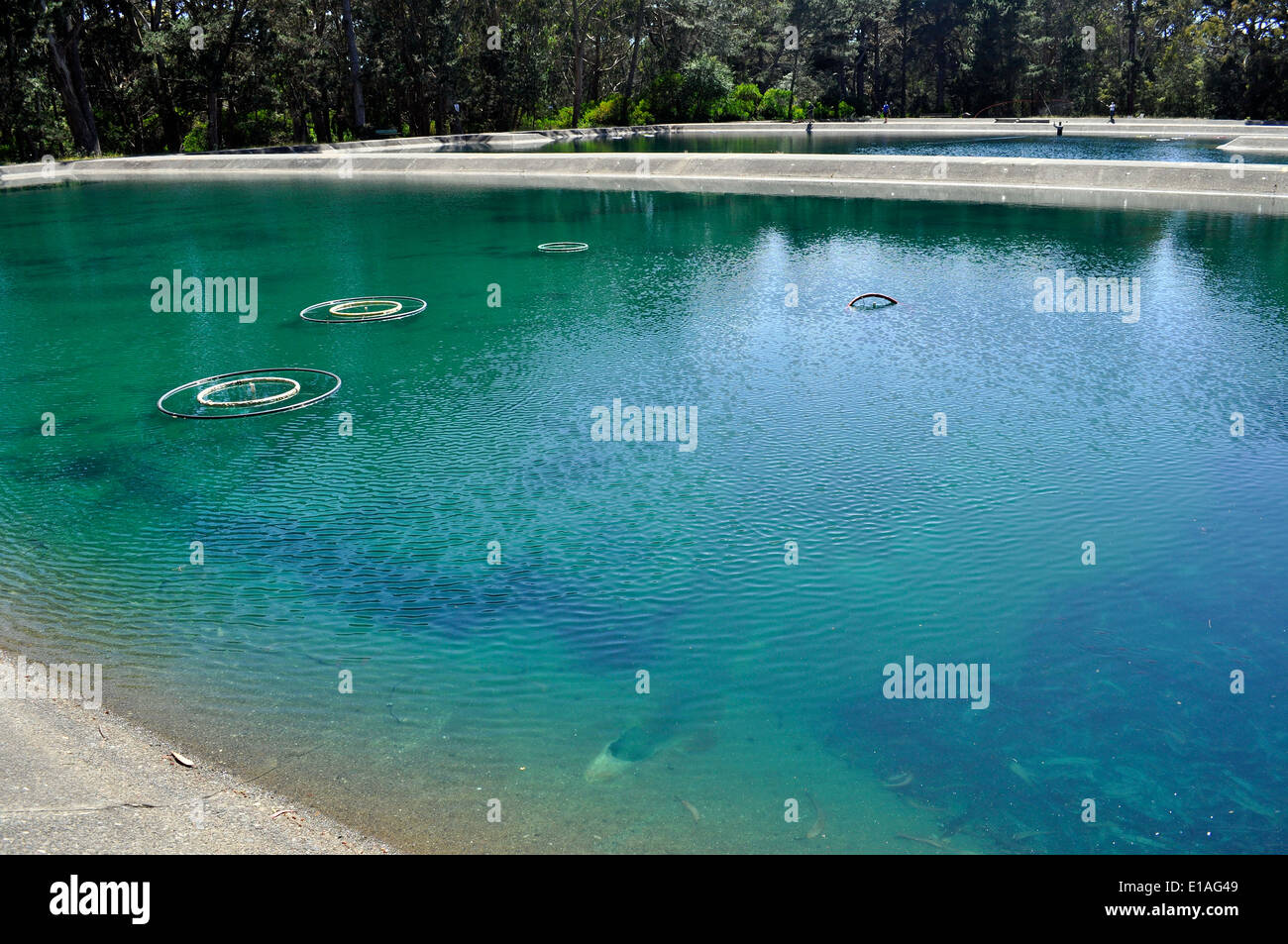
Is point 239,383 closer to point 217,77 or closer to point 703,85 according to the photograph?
point 217,77

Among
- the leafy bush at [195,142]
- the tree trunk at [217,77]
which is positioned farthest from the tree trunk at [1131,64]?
the leafy bush at [195,142]

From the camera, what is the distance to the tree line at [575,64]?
142ft

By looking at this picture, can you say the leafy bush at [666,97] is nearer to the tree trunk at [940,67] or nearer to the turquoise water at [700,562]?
the tree trunk at [940,67]

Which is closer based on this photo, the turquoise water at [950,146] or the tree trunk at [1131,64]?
the turquoise water at [950,146]

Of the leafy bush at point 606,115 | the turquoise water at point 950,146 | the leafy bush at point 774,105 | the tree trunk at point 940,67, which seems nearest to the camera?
the turquoise water at point 950,146

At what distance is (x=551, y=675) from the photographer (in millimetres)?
6957

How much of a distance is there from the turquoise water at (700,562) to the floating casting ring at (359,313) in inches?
13.8

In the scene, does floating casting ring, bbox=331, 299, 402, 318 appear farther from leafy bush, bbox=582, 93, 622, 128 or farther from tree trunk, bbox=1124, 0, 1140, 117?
tree trunk, bbox=1124, 0, 1140, 117

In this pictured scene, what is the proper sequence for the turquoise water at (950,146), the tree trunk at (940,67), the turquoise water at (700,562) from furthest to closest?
the tree trunk at (940,67) → the turquoise water at (950,146) → the turquoise water at (700,562)

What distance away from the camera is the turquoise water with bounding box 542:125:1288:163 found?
35.7 meters

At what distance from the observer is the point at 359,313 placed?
55.9 ft

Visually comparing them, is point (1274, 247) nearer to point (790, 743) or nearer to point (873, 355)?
point (873, 355)

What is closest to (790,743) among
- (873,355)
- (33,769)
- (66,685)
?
(33,769)
